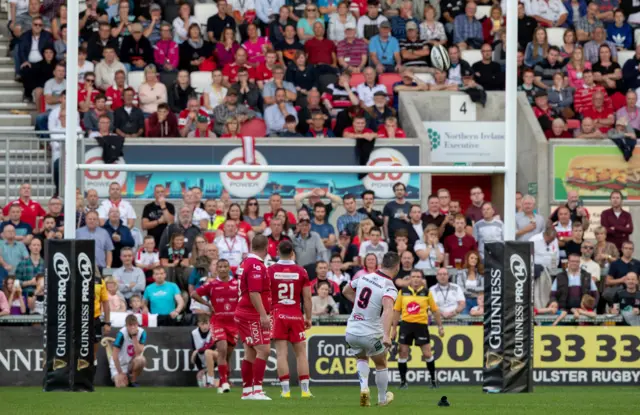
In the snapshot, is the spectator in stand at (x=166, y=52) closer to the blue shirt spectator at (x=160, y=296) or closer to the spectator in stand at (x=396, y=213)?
the spectator in stand at (x=396, y=213)

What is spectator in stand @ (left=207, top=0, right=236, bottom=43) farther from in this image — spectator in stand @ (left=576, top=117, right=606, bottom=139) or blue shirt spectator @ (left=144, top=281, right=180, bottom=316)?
blue shirt spectator @ (left=144, top=281, right=180, bottom=316)

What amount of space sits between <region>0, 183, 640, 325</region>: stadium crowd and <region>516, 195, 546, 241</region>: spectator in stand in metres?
0.02

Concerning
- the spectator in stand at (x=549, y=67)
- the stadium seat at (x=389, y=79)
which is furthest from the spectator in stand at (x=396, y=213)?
the spectator in stand at (x=549, y=67)

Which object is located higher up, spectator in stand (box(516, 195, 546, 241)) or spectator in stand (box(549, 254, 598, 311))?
spectator in stand (box(516, 195, 546, 241))

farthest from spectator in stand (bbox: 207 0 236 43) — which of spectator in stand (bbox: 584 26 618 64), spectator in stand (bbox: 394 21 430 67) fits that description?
spectator in stand (bbox: 584 26 618 64)

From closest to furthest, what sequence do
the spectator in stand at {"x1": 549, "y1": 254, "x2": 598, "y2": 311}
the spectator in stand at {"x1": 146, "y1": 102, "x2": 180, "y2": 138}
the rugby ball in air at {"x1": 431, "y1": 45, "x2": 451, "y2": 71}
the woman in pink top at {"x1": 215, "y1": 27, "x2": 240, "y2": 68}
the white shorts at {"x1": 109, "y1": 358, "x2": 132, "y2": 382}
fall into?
1. the white shorts at {"x1": 109, "y1": 358, "x2": 132, "y2": 382}
2. the spectator in stand at {"x1": 549, "y1": 254, "x2": 598, "y2": 311}
3. the spectator in stand at {"x1": 146, "y1": 102, "x2": 180, "y2": 138}
4. the woman in pink top at {"x1": 215, "y1": 27, "x2": 240, "y2": 68}
5. the rugby ball in air at {"x1": 431, "y1": 45, "x2": 451, "y2": 71}

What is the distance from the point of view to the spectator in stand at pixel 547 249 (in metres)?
21.0

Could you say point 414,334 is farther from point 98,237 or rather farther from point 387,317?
point 387,317

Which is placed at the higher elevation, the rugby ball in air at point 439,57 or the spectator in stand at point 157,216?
the rugby ball in air at point 439,57

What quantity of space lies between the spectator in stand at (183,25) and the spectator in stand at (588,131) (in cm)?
678

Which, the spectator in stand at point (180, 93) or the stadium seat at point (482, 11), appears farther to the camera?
the stadium seat at point (482, 11)

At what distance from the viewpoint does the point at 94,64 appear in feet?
77.2

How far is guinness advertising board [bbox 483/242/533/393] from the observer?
52.8 feet

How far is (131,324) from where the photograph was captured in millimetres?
18672
